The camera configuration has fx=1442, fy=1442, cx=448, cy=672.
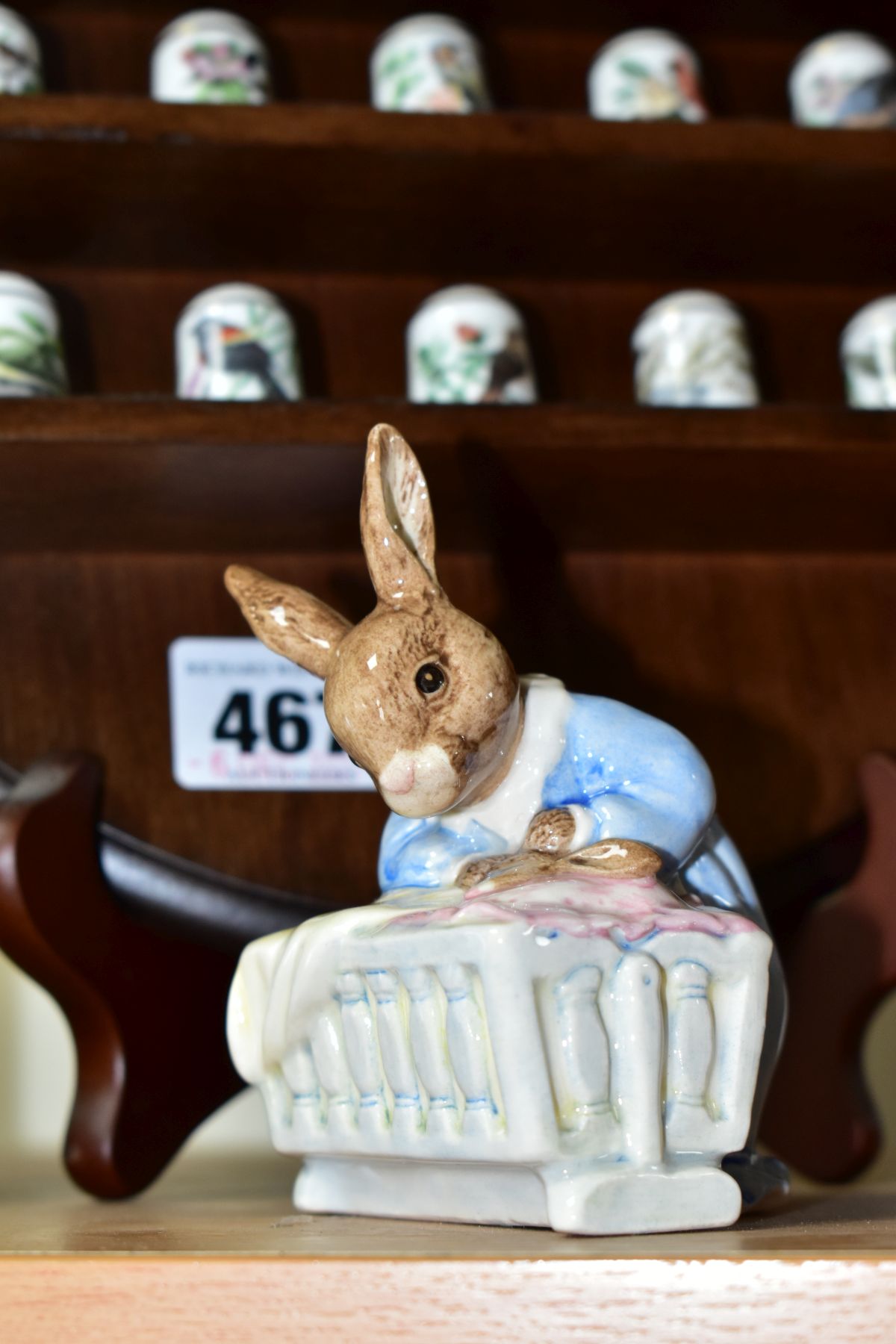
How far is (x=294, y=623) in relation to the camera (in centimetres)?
57

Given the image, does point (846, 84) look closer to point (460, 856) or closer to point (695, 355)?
point (695, 355)

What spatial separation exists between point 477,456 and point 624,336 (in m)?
0.24

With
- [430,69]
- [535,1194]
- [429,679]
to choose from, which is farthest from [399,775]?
[430,69]

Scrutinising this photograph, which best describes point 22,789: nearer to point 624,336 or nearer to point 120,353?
point 120,353

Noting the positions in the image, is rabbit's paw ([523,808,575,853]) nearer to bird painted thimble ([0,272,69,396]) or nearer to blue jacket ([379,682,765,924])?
blue jacket ([379,682,765,924])

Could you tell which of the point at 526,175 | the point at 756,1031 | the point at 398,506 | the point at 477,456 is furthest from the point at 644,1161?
the point at 526,175

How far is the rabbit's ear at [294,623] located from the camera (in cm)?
57

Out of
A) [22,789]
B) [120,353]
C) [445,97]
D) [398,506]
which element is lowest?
[22,789]

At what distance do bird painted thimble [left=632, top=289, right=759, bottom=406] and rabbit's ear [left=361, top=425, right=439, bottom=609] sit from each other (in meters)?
0.27

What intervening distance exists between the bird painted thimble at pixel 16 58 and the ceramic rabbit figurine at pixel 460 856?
396mm

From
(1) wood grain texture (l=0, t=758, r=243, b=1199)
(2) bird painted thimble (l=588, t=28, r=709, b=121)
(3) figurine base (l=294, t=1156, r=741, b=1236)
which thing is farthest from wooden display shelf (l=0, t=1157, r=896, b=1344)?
(2) bird painted thimble (l=588, t=28, r=709, b=121)

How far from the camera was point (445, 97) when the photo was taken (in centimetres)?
83

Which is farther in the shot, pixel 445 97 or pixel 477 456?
pixel 445 97

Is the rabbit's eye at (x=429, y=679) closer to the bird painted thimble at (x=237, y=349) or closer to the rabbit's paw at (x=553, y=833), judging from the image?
the rabbit's paw at (x=553, y=833)
